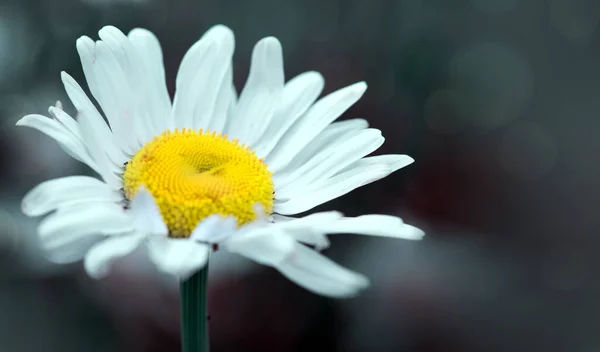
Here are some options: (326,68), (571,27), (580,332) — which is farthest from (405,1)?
(580,332)

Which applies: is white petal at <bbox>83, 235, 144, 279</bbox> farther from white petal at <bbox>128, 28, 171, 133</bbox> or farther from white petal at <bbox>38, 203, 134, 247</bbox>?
white petal at <bbox>128, 28, 171, 133</bbox>

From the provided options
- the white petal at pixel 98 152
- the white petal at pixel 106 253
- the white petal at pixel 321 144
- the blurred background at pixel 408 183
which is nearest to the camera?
the white petal at pixel 106 253

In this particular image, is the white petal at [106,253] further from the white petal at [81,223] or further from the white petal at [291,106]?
the white petal at [291,106]

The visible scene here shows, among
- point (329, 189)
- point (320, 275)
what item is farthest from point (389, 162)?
point (320, 275)

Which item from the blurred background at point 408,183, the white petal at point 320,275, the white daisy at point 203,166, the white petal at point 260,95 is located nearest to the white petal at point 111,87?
the white daisy at point 203,166

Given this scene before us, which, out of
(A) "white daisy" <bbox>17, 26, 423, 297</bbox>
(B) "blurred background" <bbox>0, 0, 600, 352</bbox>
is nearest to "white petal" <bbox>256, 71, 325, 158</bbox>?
(A) "white daisy" <bbox>17, 26, 423, 297</bbox>

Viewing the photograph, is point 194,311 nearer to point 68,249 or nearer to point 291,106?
point 68,249

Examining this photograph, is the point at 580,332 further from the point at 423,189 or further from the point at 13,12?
the point at 13,12
